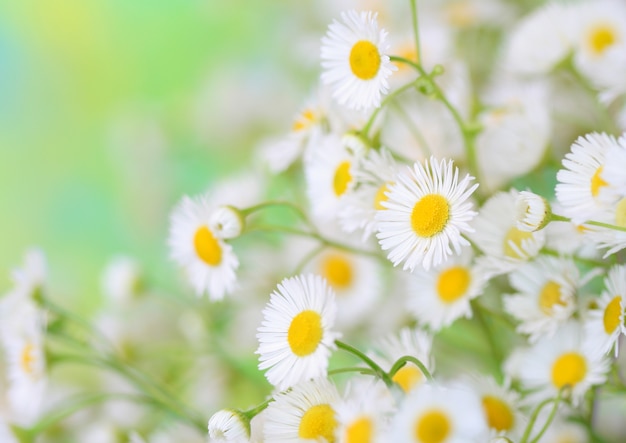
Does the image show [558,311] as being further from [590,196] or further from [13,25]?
[13,25]

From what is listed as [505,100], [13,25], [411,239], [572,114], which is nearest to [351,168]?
[411,239]


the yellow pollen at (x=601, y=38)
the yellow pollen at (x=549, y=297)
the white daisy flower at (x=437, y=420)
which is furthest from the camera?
the yellow pollen at (x=601, y=38)

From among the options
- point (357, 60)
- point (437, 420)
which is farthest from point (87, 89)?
point (437, 420)

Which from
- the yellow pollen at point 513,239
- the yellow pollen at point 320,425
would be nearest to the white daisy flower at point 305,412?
the yellow pollen at point 320,425

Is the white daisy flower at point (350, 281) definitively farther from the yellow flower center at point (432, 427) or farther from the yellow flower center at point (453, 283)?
the yellow flower center at point (432, 427)

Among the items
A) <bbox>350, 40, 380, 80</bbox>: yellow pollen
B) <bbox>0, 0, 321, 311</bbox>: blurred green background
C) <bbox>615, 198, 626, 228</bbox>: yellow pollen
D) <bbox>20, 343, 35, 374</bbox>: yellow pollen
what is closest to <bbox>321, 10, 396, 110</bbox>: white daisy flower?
<bbox>350, 40, 380, 80</bbox>: yellow pollen

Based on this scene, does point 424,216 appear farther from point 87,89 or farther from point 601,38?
point 87,89
